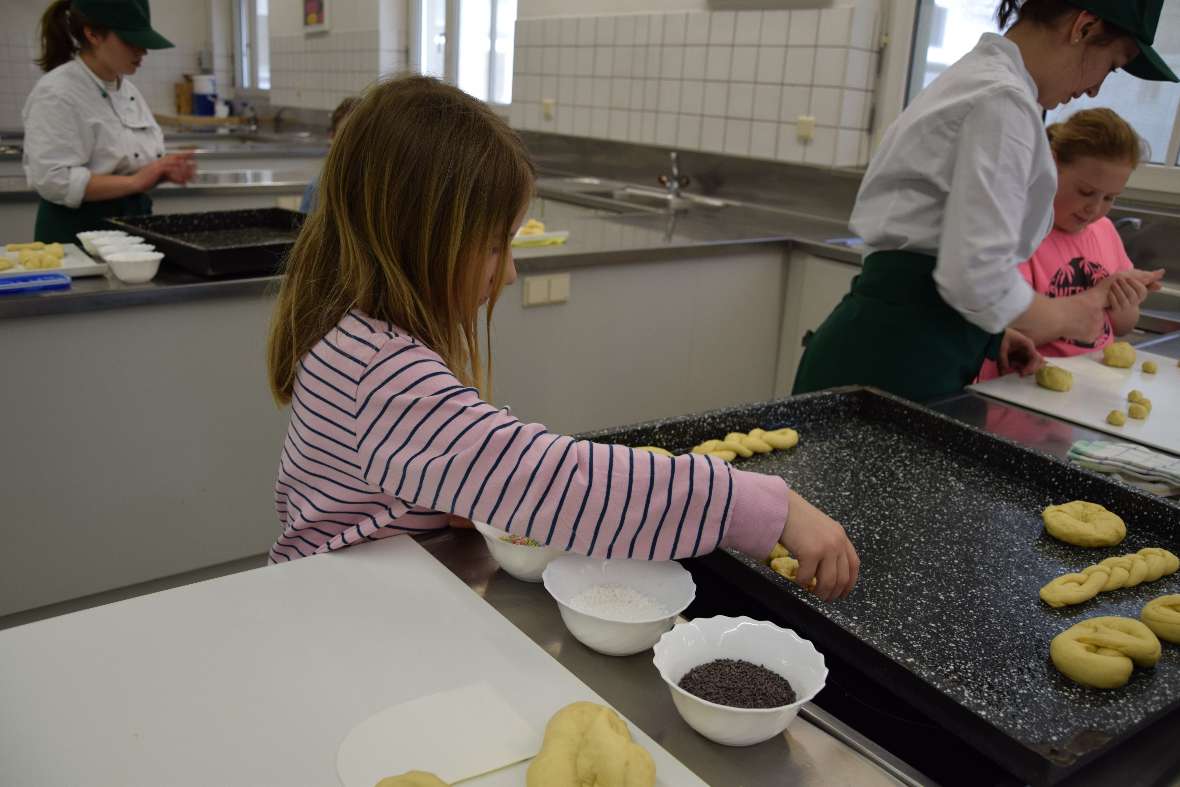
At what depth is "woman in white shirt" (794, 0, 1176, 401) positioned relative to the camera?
1386 millimetres

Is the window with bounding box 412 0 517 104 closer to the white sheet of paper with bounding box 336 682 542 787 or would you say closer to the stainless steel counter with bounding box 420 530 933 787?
the stainless steel counter with bounding box 420 530 933 787

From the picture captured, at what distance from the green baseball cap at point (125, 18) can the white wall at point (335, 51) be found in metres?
1.68

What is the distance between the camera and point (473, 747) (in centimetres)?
63

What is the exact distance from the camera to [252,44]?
18.7 ft

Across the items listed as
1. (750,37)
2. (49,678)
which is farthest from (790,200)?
(49,678)

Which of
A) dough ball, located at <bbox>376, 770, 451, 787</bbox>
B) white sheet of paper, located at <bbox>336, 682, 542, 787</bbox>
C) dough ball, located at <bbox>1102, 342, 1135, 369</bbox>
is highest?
dough ball, located at <bbox>1102, 342, 1135, 369</bbox>

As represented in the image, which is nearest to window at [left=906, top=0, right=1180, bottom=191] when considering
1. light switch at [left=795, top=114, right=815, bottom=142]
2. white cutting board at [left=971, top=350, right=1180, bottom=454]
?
light switch at [left=795, top=114, right=815, bottom=142]

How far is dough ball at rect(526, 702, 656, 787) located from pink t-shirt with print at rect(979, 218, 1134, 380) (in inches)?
60.5

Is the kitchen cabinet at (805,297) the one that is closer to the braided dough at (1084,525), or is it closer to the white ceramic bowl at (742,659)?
the braided dough at (1084,525)

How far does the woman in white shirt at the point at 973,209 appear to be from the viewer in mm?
1386

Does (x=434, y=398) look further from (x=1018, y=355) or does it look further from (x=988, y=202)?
(x=1018, y=355)

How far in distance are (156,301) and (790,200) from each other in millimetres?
2038

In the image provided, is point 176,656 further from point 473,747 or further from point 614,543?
point 614,543

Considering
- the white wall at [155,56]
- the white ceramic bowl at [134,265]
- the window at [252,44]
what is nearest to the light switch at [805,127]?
the white ceramic bowl at [134,265]
